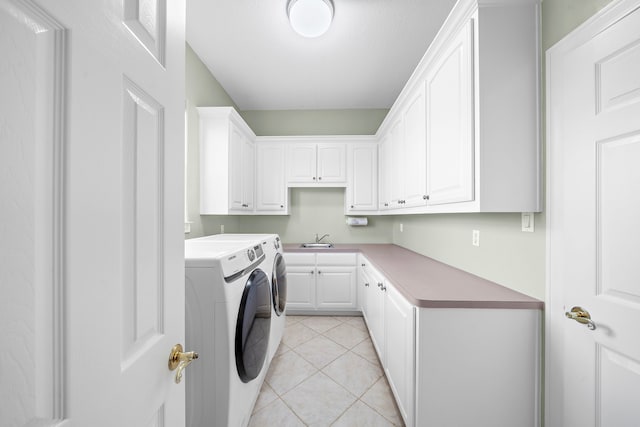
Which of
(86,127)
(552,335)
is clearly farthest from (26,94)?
(552,335)

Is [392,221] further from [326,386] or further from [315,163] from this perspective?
[326,386]

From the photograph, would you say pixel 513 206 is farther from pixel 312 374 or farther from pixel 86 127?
pixel 312 374

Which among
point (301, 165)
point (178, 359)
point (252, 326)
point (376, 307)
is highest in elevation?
point (301, 165)

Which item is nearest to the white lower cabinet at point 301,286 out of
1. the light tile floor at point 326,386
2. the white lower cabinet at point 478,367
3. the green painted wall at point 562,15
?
the light tile floor at point 326,386

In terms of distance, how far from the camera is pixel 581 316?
3.27 ft

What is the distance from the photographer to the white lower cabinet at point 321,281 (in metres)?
2.88

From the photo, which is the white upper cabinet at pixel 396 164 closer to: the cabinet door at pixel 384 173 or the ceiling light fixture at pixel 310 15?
the cabinet door at pixel 384 173

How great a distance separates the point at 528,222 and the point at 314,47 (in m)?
2.01

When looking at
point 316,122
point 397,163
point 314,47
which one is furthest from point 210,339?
point 316,122

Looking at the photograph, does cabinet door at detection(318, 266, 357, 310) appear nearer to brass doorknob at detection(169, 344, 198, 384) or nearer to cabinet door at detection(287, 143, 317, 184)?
cabinet door at detection(287, 143, 317, 184)

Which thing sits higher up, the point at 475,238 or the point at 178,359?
the point at 475,238

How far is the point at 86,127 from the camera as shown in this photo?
0.38 m

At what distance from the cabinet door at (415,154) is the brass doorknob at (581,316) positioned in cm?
91

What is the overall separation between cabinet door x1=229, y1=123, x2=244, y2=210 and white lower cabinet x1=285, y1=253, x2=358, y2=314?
34.0 inches
